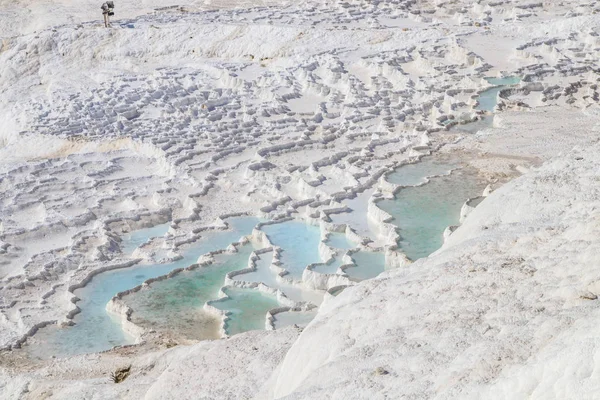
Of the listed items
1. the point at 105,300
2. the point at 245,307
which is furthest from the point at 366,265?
the point at 105,300

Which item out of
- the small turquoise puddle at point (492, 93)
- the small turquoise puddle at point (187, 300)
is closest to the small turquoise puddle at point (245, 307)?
the small turquoise puddle at point (187, 300)

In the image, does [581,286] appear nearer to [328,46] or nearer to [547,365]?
[547,365]

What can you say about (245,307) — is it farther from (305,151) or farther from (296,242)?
(305,151)

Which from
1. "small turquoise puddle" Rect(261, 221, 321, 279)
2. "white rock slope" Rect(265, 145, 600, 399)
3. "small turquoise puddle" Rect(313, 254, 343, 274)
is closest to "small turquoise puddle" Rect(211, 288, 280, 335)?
"small turquoise puddle" Rect(261, 221, 321, 279)

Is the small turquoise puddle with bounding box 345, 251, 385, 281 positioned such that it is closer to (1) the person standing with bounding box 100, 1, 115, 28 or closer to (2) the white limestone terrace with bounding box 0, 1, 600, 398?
(2) the white limestone terrace with bounding box 0, 1, 600, 398

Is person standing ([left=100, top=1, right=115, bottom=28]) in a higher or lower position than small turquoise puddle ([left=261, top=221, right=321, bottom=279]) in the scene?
higher

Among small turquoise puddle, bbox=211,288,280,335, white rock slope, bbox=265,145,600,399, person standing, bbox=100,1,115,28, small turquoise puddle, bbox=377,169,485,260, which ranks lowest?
small turquoise puddle, bbox=211,288,280,335
